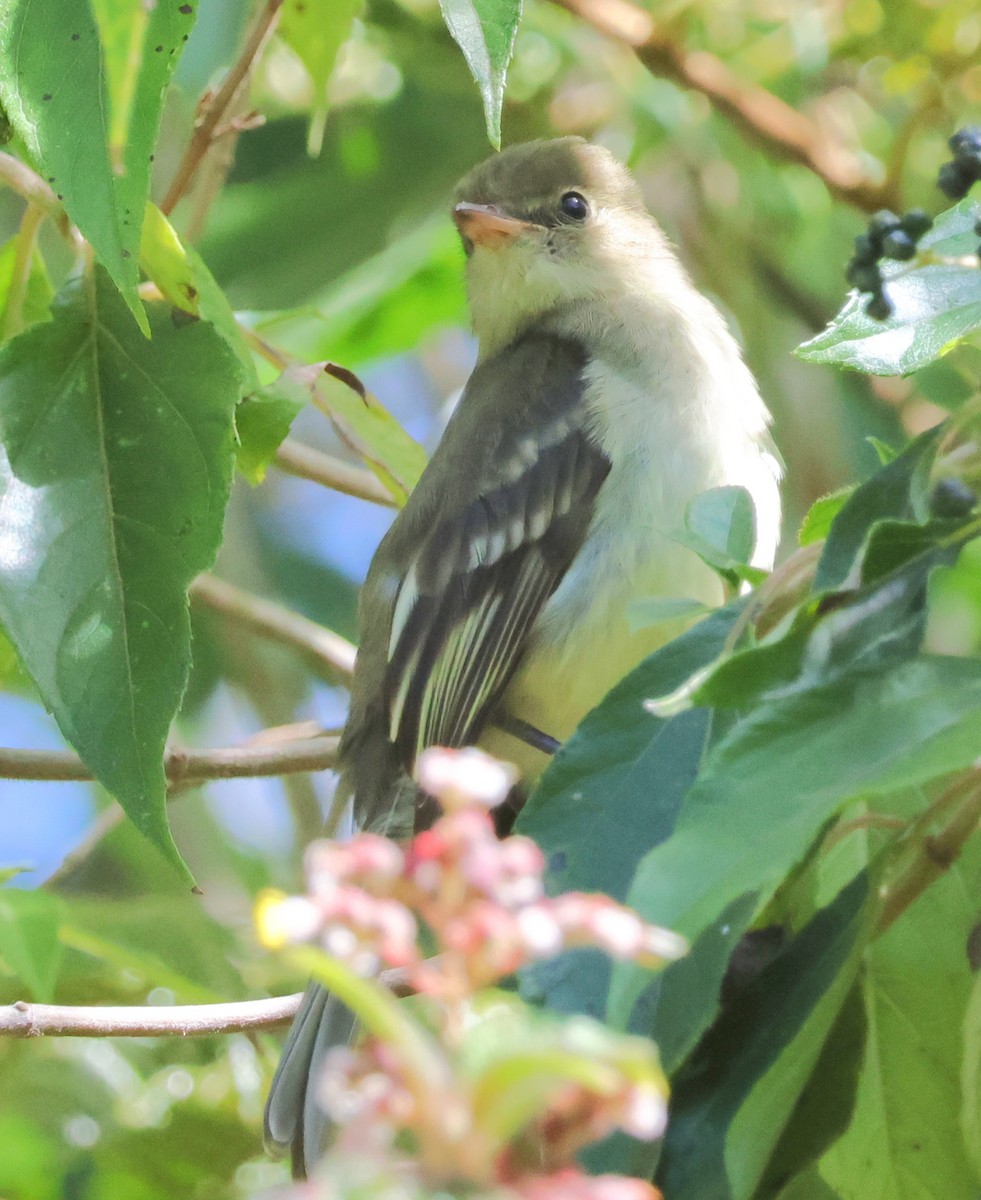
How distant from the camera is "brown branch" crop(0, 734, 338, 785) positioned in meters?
2.79

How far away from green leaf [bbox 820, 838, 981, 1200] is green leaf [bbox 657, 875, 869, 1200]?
18 cm

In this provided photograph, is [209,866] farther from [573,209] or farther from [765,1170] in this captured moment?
[765,1170]

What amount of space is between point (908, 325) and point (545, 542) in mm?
1403

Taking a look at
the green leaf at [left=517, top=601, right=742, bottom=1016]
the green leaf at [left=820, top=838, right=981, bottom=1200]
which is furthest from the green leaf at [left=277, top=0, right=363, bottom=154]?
the green leaf at [left=820, top=838, right=981, bottom=1200]

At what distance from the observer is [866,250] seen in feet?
5.72

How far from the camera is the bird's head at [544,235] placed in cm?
390

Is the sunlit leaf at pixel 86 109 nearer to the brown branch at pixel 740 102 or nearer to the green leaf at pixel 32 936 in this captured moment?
the green leaf at pixel 32 936

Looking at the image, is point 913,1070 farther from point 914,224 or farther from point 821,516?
point 914,224

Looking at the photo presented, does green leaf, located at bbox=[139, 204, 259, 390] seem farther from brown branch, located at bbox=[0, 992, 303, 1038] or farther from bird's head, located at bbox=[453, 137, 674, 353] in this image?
bird's head, located at bbox=[453, 137, 674, 353]

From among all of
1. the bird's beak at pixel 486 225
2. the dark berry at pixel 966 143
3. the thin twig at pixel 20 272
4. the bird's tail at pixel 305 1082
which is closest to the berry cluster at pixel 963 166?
the dark berry at pixel 966 143

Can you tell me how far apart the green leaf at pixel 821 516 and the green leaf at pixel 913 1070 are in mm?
427

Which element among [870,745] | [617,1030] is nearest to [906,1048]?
[870,745]

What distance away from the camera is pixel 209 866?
193 inches

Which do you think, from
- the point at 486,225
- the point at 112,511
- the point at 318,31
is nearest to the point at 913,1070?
the point at 112,511
